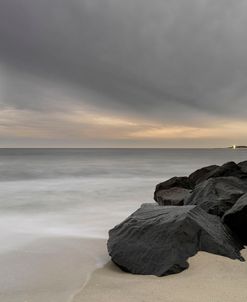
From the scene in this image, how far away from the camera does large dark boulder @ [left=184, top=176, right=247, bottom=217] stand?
15.8 feet

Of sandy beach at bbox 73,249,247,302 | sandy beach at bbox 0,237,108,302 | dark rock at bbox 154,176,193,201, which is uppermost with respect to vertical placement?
dark rock at bbox 154,176,193,201

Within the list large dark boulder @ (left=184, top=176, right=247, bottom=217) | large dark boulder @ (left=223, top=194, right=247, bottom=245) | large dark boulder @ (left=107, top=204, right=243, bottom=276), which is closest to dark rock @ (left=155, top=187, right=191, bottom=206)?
large dark boulder @ (left=184, top=176, right=247, bottom=217)

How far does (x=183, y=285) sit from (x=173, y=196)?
4359mm

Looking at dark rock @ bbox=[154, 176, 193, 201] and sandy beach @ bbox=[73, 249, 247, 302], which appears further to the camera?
dark rock @ bbox=[154, 176, 193, 201]

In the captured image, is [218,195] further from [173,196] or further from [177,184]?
[177,184]

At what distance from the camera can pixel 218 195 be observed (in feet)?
16.7

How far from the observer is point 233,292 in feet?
9.32

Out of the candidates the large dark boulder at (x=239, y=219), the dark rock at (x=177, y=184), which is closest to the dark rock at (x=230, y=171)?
the dark rock at (x=177, y=184)

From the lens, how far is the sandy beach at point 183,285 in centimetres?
276

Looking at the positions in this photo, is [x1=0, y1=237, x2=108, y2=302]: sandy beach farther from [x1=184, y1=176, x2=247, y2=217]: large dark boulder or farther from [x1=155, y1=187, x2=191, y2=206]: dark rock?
[x1=155, y1=187, x2=191, y2=206]: dark rock

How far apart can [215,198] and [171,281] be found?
7.15ft

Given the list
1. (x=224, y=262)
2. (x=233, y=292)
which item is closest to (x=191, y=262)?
(x=224, y=262)

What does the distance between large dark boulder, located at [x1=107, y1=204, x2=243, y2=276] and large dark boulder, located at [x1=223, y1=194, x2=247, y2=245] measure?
155 millimetres

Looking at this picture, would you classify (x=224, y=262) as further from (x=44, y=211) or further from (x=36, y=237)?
(x=44, y=211)
